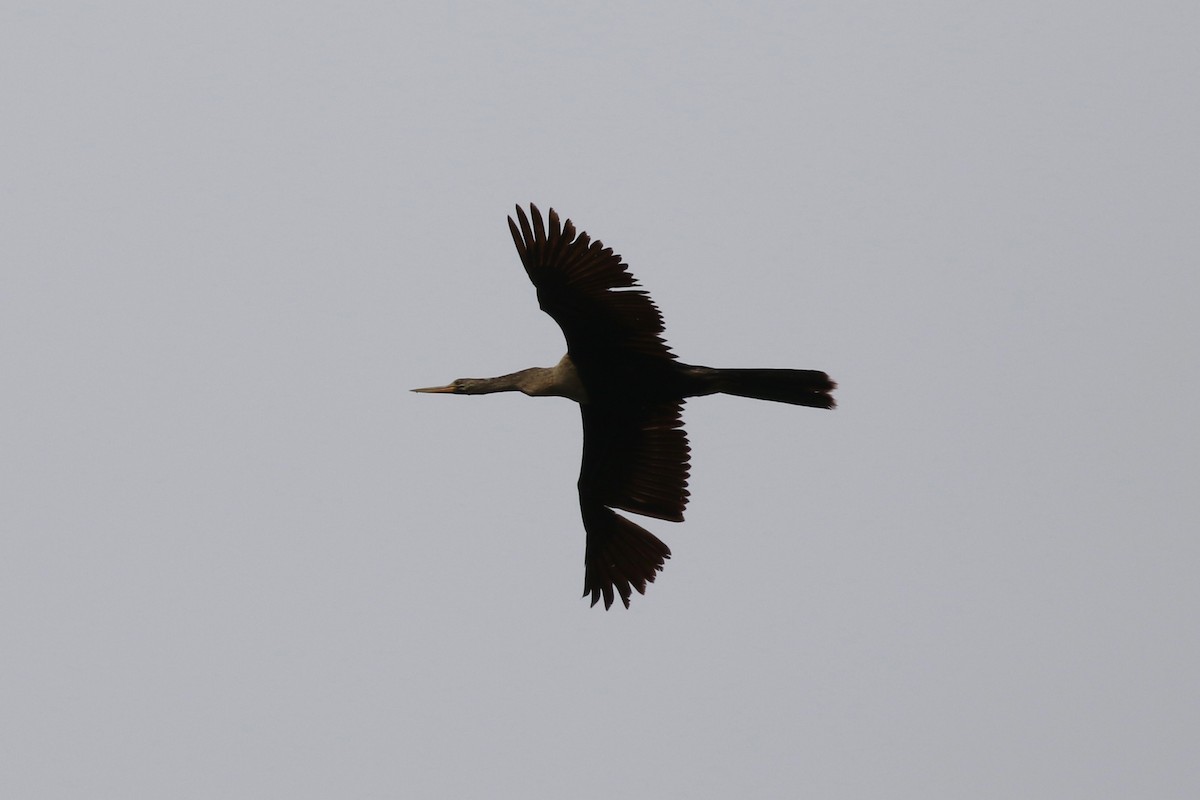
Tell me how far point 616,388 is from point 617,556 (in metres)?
1.22

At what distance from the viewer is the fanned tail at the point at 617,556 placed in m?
11.7

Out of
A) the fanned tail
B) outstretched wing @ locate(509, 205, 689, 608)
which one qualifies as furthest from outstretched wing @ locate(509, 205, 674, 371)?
the fanned tail

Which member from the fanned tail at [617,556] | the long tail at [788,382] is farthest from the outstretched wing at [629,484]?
the long tail at [788,382]

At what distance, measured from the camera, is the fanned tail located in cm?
1171

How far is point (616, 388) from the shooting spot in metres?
11.3

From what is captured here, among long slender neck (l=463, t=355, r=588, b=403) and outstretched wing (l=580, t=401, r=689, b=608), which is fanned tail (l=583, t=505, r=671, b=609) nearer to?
outstretched wing (l=580, t=401, r=689, b=608)

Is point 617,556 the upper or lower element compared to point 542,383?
lower

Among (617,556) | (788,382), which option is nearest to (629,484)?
(617,556)

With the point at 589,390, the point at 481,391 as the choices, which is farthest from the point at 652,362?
the point at 481,391

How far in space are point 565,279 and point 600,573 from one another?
2263mm

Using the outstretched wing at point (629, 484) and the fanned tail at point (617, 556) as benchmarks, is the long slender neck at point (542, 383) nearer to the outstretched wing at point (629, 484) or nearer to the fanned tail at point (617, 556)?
the outstretched wing at point (629, 484)

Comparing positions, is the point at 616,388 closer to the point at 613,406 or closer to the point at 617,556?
the point at 613,406

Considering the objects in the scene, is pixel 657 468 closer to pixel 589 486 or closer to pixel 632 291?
pixel 589 486

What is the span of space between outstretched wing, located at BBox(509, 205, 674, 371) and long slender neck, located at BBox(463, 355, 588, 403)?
220 millimetres
